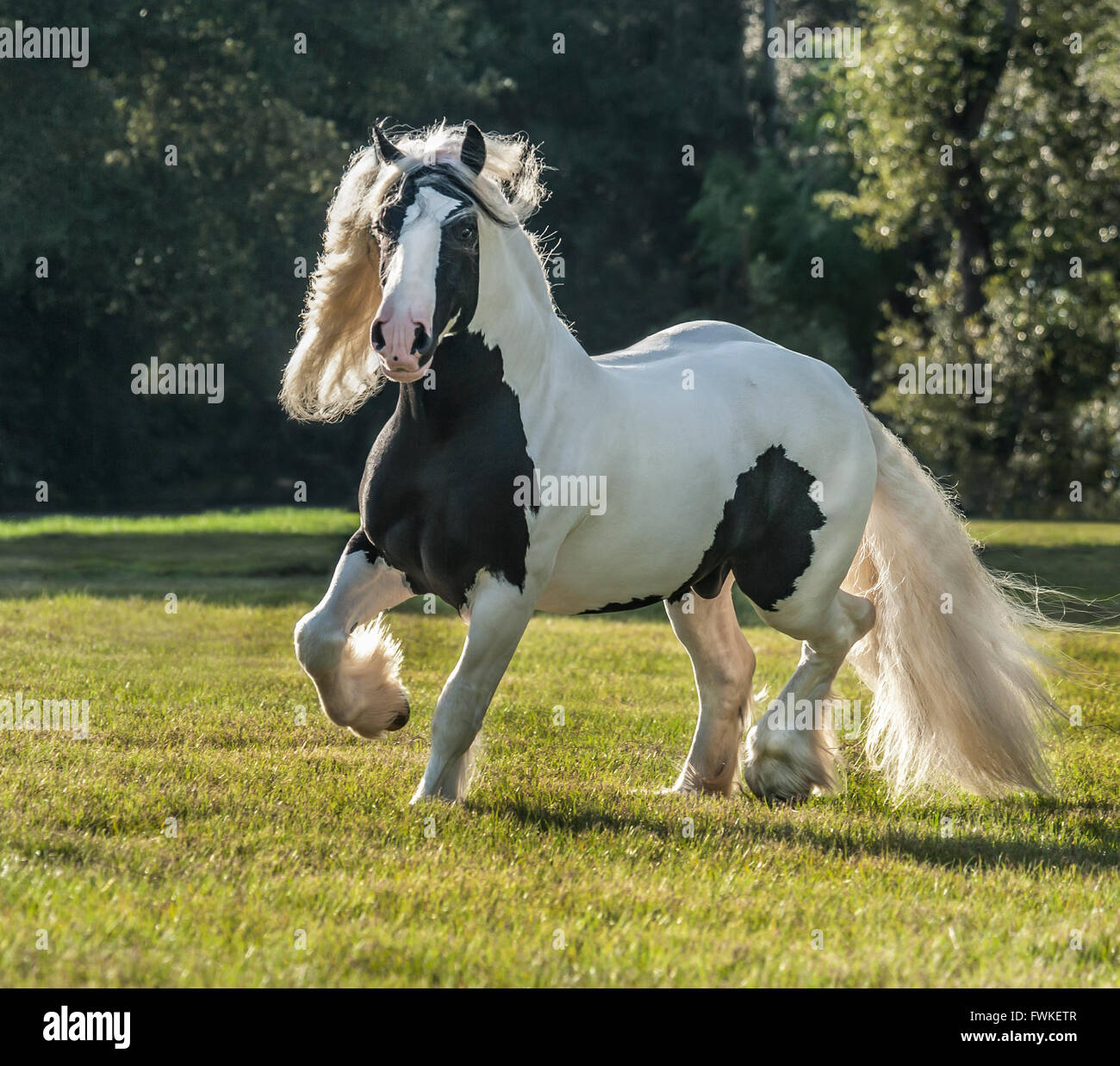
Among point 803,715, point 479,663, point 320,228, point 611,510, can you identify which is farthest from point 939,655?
point 320,228

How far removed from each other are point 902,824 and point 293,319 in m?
24.0

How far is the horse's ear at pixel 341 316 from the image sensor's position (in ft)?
17.9

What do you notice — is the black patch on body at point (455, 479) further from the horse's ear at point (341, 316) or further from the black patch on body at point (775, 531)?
the black patch on body at point (775, 531)

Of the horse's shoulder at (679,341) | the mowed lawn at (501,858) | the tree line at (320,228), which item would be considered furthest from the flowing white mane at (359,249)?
the tree line at (320,228)

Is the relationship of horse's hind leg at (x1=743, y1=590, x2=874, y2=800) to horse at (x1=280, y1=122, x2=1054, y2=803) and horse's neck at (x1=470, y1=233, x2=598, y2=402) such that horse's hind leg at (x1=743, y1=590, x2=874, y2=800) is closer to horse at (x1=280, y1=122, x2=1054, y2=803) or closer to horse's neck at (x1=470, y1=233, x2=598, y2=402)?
horse at (x1=280, y1=122, x2=1054, y2=803)

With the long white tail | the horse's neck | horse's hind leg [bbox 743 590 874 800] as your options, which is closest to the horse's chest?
the horse's neck

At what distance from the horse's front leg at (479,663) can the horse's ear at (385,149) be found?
5.26 ft

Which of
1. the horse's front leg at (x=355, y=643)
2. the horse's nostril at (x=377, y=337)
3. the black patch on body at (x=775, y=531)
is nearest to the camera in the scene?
the horse's nostril at (x=377, y=337)

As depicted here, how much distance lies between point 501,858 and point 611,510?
152 cm

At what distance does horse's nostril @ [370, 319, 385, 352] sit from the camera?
15.7 feet

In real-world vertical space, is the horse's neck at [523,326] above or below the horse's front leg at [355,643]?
above

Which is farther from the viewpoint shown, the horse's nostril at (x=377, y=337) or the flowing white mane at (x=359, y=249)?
the flowing white mane at (x=359, y=249)

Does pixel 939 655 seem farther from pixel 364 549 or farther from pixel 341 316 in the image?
pixel 341 316

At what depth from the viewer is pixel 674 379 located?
6109mm
